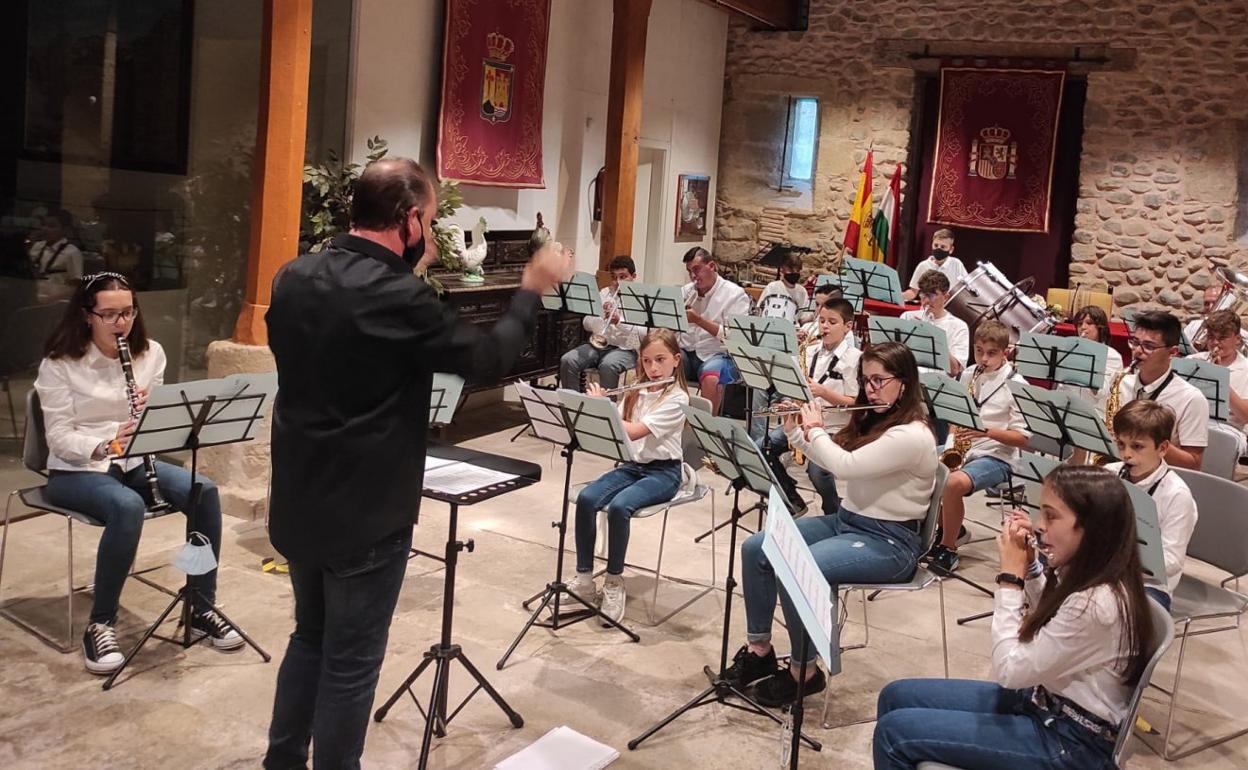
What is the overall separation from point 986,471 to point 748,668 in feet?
6.75

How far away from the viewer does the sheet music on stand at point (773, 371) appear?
5.39 m

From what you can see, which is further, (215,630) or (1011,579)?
(215,630)

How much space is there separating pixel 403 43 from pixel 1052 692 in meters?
6.13

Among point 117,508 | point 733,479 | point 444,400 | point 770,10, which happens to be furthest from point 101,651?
point 770,10

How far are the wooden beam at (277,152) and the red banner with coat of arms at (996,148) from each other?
7.38 metres

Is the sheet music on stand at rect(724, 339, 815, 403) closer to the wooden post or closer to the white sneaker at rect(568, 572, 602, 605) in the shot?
the white sneaker at rect(568, 572, 602, 605)

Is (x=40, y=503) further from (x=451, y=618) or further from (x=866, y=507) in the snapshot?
(x=866, y=507)

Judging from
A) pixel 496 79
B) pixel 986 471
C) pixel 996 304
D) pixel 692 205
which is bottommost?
pixel 986 471

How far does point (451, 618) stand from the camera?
11.3ft

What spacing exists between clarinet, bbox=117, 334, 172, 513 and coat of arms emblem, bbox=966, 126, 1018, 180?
354 inches

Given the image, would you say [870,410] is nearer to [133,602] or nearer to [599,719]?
[599,719]

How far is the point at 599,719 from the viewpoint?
3.79 m

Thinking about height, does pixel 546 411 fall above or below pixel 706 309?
below

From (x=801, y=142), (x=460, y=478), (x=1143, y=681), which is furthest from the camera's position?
(x=801, y=142)
